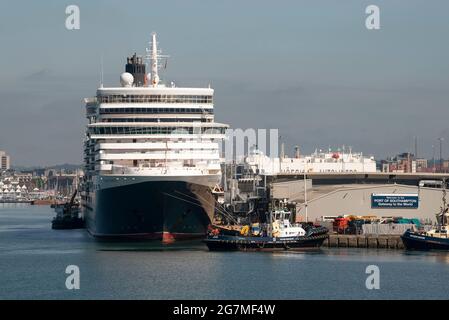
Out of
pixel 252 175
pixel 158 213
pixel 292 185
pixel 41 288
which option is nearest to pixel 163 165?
pixel 158 213

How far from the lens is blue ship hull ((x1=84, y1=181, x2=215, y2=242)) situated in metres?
70.5

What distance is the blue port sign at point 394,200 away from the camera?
81.9 meters

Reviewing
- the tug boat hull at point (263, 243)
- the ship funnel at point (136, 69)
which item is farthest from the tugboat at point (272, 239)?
the ship funnel at point (136, 69)

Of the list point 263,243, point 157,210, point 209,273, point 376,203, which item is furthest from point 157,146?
point 209,273

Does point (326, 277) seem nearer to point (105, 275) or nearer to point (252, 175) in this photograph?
point (105, 275)

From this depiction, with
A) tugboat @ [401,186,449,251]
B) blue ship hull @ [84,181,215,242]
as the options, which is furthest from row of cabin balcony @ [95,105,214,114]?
tugboat @ [401,186,449,251]

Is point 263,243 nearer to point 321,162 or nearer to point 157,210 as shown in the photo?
point 157,210

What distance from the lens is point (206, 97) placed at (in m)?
76.2

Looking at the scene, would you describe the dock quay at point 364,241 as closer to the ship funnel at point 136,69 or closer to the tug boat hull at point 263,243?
the tug boat hull at point 263,243

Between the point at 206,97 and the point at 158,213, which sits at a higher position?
the point at 206,97

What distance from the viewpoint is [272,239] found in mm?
70312

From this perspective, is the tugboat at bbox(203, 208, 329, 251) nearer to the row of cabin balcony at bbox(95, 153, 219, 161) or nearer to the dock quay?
the dock quay

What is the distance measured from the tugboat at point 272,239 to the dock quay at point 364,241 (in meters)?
2.83
